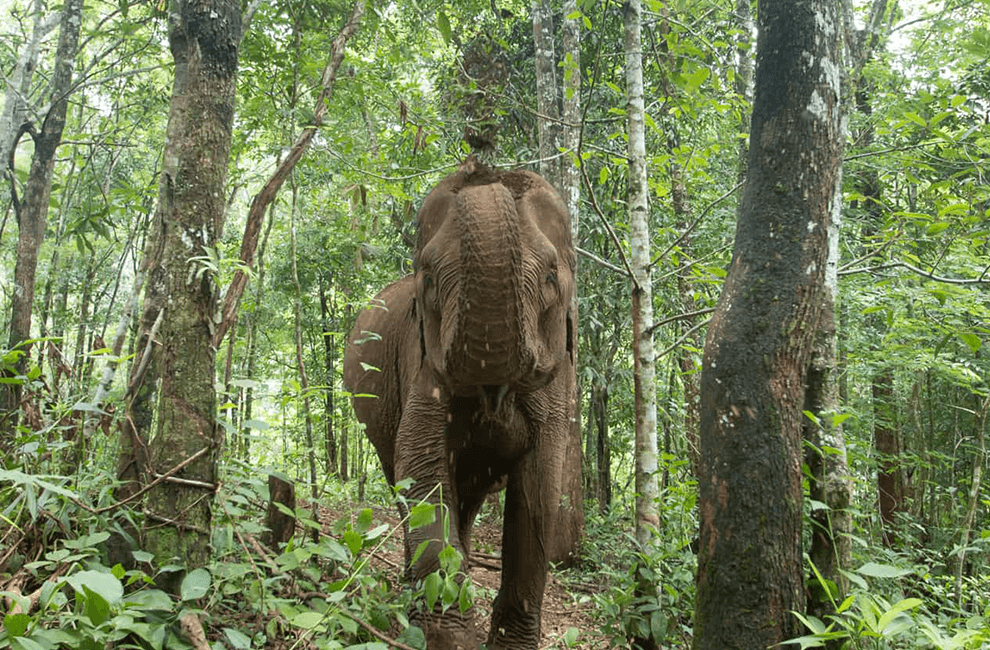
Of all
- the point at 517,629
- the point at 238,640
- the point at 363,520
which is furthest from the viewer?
the point at 517,629

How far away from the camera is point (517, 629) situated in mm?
4570

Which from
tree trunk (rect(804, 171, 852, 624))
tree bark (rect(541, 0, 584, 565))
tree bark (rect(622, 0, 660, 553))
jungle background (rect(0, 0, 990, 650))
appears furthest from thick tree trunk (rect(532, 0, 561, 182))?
tree trunk (rect(804, 171, 852, 624))

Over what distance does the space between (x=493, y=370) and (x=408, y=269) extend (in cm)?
854

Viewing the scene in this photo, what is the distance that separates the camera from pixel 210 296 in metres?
3.17

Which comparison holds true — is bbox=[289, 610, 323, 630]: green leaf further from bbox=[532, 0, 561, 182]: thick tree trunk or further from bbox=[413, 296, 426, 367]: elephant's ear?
bbox=[532, 0, 561, 182]: thick tree trunk

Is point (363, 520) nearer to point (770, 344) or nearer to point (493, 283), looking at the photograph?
point (493, 283)

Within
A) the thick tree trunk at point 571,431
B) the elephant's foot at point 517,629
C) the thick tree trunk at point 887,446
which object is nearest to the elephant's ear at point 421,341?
the elephant's foot at point 517,629

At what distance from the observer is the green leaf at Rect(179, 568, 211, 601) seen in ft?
8.70

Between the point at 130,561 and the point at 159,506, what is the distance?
0.90ft

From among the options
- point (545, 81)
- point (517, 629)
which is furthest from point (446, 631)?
point (545, 81)

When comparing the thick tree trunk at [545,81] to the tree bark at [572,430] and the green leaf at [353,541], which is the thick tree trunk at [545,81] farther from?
the green leaf at [353,541]

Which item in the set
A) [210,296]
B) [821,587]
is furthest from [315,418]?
[821,587]

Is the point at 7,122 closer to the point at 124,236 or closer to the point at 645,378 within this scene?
the point at 645,378

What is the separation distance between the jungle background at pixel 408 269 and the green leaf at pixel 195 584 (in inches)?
0.5
